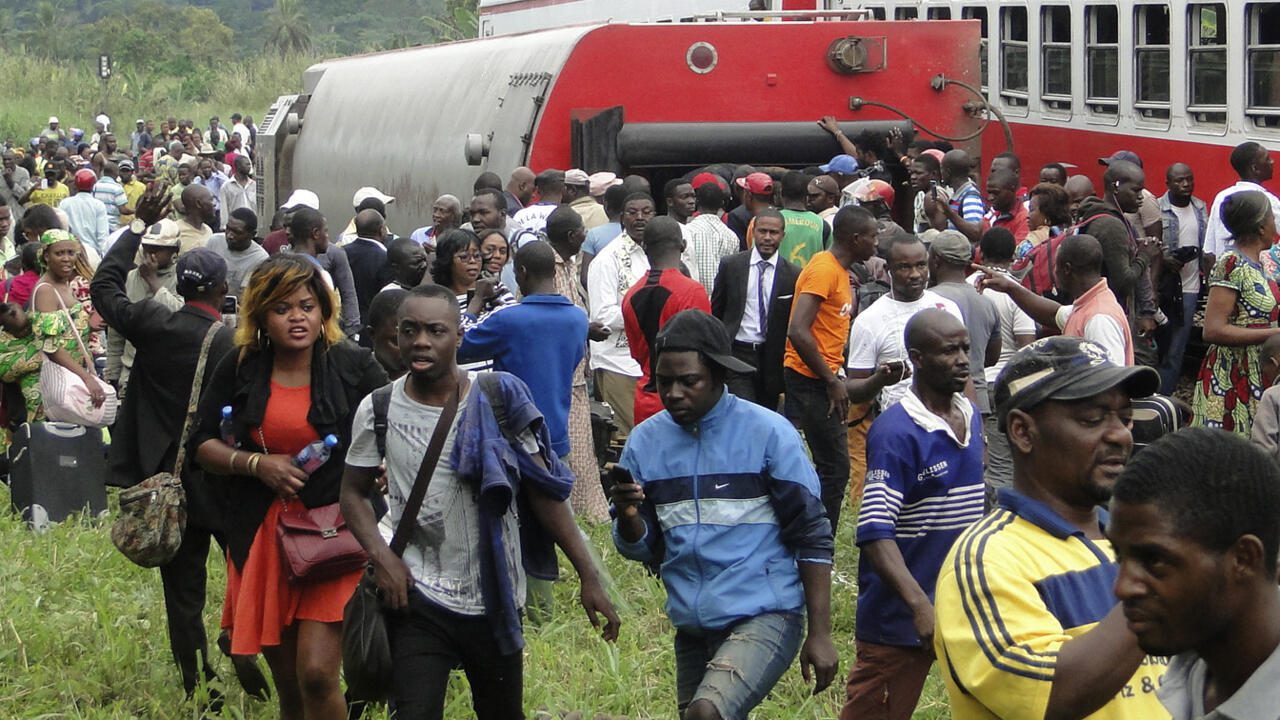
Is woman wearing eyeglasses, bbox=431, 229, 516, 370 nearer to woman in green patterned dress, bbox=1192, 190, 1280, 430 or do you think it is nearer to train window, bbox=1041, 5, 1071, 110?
woman in green patterned dress, bbox=1192, 190, 1280, 430

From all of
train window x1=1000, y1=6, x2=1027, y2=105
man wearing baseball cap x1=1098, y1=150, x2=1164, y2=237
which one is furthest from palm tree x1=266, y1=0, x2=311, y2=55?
man wearing baseball cap x1=1098, y1=150, x2=1164, y2=237

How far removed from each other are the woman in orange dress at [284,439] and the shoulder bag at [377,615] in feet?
1.59

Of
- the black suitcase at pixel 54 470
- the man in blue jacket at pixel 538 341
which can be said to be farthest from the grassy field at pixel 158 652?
the man in blue jacket at pixel 538 341

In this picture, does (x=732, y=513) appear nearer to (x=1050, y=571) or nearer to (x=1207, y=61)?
(x=1050, y=571)

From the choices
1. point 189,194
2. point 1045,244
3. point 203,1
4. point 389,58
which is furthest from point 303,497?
point 203,1

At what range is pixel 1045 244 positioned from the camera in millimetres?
8828

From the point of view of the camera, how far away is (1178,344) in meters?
11.4

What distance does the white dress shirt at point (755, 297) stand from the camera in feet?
29.5

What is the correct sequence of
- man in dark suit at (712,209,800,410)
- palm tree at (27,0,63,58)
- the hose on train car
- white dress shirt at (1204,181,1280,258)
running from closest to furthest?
1. man in dark suit at (712,209,800,410)
2. white dress shirt at (1204,181,1280,258)
3. the hose on train car
4. palm tree at (27,0,63,58)

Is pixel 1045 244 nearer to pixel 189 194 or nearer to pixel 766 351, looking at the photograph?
pixel 766 351

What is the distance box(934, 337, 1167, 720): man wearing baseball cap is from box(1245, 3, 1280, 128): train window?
29.4 ft

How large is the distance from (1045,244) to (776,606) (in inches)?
185

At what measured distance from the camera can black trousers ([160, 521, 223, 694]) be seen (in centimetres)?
631

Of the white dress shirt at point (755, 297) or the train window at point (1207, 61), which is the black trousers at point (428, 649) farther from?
the train window at point (1207, 61)
